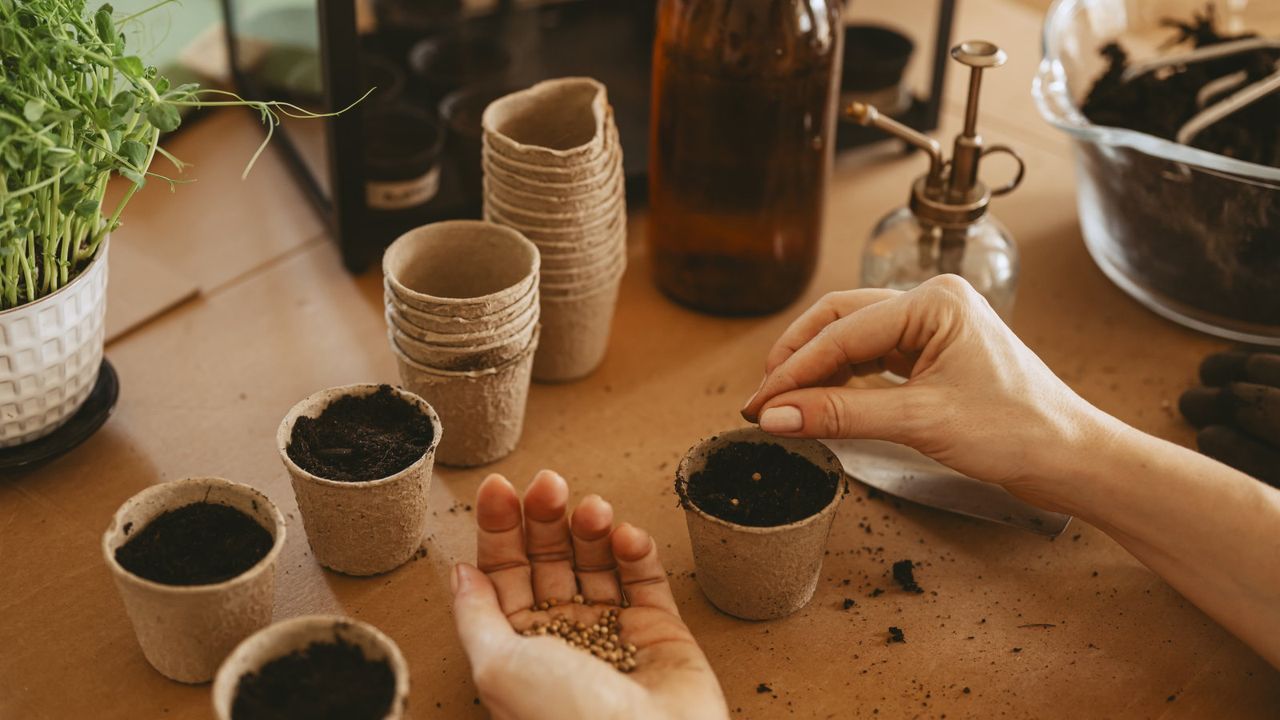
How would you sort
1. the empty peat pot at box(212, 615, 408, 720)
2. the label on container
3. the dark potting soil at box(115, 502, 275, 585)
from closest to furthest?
the empty peat pot at box(212, 615, 408, 720) < the dark potting soil at box(115, 502, 275, 585) < the label on container

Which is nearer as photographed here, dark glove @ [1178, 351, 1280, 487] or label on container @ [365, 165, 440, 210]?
dark glove @ [1178, 351, 1280, 487]

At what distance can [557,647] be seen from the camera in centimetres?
85

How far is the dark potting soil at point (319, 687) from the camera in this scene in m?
0.81

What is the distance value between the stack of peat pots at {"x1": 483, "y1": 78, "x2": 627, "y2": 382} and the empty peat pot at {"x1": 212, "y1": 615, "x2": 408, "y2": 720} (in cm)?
50

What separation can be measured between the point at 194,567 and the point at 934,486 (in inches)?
27.0

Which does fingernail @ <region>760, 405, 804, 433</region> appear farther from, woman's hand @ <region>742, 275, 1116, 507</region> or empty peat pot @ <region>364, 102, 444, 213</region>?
empty peat pot @ <region>364, 102, 444, 213</region>

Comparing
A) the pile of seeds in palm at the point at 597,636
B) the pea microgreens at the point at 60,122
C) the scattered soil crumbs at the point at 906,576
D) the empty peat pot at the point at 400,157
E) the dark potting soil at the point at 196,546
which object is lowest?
the scattered soil crumbs at the point at 906,576

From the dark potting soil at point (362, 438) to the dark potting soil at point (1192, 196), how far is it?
0.85 meters

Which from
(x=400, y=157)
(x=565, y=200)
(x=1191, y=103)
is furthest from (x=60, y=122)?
(x=1191, y=103)

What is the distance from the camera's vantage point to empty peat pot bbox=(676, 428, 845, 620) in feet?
3.18

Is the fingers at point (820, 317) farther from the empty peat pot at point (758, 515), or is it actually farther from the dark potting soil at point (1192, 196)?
the dark potting soil at point (1192, 196)

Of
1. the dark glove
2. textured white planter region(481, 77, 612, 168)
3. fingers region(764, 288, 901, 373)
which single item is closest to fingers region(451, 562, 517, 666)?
fingers region(764, 288, 901, 373)

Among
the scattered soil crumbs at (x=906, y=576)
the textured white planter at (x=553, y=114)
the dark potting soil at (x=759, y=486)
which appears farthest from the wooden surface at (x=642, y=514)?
the textured white planter at (x=553, y=114)

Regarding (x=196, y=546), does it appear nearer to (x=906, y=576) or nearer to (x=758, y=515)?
(x=758, y=515)
